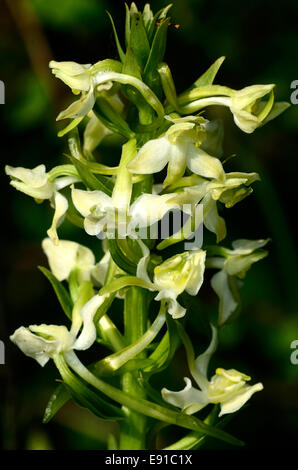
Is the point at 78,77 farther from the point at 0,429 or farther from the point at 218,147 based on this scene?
the point at 0,429

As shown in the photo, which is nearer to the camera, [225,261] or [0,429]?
[225,261]

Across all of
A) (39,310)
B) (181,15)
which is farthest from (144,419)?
(181,15)

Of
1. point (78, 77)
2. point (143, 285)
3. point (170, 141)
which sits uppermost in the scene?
point (78, 77)

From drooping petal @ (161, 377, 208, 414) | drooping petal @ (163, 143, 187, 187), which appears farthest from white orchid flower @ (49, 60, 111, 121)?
drooping petal @ (161, 377, 208, 414)

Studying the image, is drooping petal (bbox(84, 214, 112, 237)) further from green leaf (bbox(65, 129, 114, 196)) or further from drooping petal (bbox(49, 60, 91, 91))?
drooping petal (bbox(49, 60, 91, 91))

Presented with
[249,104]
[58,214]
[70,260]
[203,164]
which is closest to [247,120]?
[249,104]

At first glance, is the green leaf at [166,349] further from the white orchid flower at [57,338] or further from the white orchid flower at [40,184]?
the white orchid flower at [40,184]
